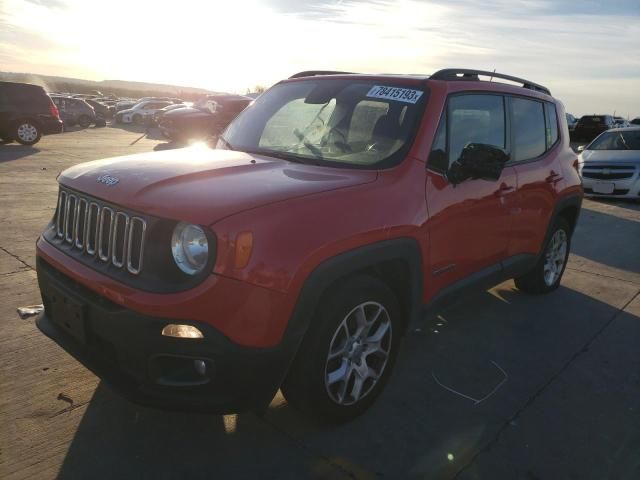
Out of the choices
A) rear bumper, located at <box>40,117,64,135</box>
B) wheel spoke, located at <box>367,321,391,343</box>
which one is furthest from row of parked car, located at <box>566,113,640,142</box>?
wheel spoke, located at <box>367,321,391,343</box>

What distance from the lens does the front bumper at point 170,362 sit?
7.13 feet

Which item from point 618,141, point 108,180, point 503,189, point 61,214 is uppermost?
point 618,141

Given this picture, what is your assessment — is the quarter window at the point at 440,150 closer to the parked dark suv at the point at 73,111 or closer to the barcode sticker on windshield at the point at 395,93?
the barcode sticker on windshield at the point at 395,93

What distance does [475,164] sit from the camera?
10.3ft

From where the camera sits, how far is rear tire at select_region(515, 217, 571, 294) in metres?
4.83

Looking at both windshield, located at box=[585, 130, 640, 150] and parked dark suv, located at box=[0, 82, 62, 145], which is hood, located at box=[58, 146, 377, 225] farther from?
parked dark suv, located at box=[0, 82, 62, 145]

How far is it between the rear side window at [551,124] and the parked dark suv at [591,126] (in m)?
22.0

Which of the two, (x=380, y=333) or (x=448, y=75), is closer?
(x=380, y=333)

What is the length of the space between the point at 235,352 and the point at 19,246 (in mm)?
4267

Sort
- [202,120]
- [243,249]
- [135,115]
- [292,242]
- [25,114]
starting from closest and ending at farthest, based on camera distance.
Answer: [243,249] < [292,242] < [25,114] < [202,120] < [135,115]

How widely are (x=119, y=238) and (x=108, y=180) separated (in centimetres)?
35

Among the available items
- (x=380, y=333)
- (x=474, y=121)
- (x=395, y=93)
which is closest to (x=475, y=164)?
(x=474, y=121)

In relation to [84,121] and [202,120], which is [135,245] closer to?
[202,120]

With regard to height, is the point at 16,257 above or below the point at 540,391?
below
